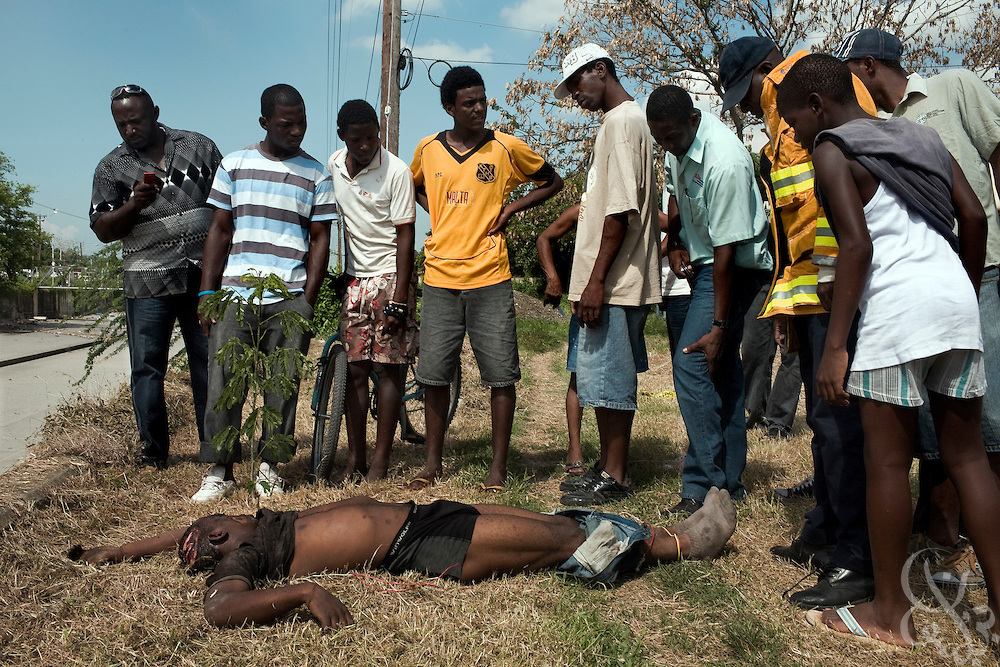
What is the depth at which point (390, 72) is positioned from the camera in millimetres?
11086

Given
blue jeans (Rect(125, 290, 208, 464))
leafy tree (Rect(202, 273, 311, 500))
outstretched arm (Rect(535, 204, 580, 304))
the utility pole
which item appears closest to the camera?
leafy tree (Rect(202, 273, 311, 500))

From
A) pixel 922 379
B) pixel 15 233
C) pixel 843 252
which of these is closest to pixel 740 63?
pixel 843 252

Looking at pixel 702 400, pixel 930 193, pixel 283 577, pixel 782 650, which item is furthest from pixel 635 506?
pixel 930 193

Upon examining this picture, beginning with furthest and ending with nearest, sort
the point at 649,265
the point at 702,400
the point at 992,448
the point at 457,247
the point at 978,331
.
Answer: the point at 457,247 < the point at 649,265 < the point at 702,400 < the point at 992,448 < the point at 978,331

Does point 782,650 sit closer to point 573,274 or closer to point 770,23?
point 573,274

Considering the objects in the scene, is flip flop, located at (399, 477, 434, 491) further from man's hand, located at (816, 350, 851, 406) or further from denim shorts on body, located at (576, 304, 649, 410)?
man's hand, located at (816, 350, 851, 406)

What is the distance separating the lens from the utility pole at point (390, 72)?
11016 millimetres

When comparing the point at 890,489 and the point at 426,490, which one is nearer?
the point at 890,489

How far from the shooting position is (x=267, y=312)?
4.18 m

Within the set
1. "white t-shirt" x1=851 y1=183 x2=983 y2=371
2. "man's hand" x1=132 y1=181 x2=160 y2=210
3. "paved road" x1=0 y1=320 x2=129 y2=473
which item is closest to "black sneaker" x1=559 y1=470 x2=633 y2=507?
"white t-shirt" x1=851 y1=183 x2=983 y2=371

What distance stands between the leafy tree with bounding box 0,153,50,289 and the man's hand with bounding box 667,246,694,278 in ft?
69.6

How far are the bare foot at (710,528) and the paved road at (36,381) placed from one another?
418 cm

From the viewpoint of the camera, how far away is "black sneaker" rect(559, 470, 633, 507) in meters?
3.89

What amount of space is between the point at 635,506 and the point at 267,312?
7.39 feet
